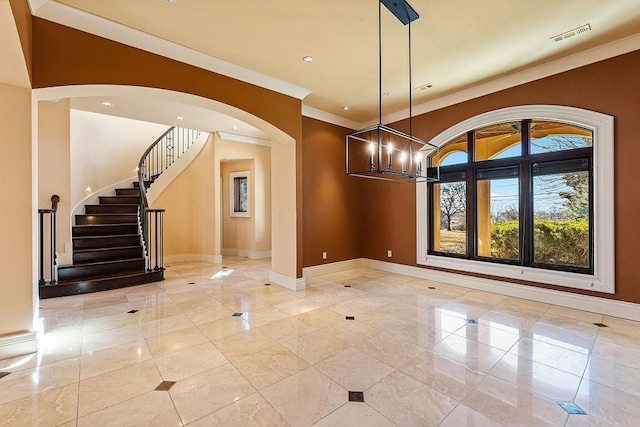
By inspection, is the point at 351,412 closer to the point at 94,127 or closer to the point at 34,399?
the point at 34,399

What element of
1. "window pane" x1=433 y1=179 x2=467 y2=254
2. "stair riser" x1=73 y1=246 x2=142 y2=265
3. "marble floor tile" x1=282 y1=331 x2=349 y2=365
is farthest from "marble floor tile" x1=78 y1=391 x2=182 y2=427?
"window pane" x1=433 y1=179 x2=467 y2=254


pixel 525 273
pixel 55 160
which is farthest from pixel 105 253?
pixel 525 273

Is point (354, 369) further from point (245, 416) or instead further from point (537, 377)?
point (537, 377)

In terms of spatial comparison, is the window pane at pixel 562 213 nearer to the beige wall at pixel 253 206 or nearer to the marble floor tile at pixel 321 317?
the marble floor tile at pixel 321 317

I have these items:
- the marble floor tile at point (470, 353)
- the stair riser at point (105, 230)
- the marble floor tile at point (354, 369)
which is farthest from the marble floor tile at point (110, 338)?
the stair riser at point (105, 230)

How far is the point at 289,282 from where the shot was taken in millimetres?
4824

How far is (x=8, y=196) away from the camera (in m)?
2.59

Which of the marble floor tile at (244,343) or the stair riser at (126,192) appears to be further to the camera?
the stair riser at (126,192)

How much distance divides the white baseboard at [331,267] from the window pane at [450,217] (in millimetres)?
1804

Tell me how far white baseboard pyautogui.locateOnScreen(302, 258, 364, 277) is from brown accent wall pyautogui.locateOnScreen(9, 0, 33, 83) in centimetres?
454

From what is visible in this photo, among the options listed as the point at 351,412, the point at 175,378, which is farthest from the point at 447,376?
the point at 175,378

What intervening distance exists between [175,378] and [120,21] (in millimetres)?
3542

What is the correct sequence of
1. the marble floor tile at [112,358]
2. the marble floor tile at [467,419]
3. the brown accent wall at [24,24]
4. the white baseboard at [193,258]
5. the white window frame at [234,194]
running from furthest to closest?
the white window frame at [234,194]
the white baseboard at [193,258]
the marble floor tile at [112,358]
the brown accent wall at [24,24]
the marble floor tile at [467,419]

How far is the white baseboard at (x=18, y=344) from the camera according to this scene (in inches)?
101
